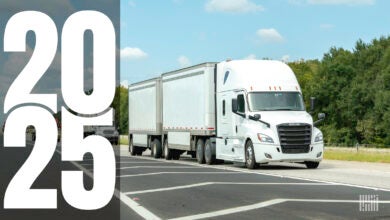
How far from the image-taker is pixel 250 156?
23578 millimetres

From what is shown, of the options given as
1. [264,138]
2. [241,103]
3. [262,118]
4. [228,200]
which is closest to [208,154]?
[241,103]

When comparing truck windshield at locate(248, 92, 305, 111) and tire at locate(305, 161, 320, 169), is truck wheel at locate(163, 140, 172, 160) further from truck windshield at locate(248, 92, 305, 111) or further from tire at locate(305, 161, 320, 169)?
tire at locate(305, 161, 320, 169)

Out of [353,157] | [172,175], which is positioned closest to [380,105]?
[353,157]

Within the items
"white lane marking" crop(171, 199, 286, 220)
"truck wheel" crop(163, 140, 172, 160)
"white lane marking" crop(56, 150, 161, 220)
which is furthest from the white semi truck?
"white lane marking" crop(171, 199, 286, 220)

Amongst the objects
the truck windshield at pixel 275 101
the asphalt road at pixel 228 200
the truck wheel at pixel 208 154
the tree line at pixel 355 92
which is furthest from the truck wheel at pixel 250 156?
the tree line at pixel 355 92

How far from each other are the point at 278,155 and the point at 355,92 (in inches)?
2658

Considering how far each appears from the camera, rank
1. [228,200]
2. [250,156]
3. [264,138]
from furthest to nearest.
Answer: [250,156], [264,138], [228,200]

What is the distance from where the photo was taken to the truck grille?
23.1 m

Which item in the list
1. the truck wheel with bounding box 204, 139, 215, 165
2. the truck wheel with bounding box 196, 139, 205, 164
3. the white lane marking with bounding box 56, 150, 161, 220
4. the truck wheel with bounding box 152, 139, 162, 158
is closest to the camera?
the white lane marking with bounding box 56, 150, 161, 220

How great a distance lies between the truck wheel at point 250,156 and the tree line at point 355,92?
2252 inches

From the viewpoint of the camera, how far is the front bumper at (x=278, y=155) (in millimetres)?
22969

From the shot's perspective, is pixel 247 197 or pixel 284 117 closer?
pixel 247 197

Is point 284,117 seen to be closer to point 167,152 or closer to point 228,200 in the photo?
point 167,152

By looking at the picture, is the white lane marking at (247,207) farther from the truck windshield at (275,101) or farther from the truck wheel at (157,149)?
the truck wheel at (157,149)
